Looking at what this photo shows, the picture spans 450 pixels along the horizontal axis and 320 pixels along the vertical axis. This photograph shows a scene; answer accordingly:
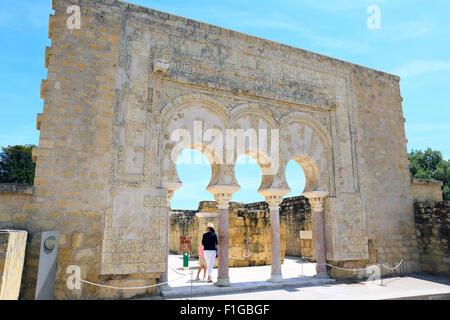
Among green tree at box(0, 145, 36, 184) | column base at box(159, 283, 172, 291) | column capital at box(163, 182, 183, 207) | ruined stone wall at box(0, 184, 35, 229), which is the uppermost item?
green tree at box(0, 145, 36, 184)

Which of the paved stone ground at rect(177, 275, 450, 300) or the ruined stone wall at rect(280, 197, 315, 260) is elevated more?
the ruined stone wall at rect(280, 197, 315, 260)

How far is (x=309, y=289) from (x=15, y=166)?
822 inches

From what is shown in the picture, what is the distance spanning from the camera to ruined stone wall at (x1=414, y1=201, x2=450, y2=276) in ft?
28.1

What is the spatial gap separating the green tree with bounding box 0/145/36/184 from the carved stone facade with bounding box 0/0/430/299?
56.1ft

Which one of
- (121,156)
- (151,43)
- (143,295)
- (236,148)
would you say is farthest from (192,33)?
(143,295)

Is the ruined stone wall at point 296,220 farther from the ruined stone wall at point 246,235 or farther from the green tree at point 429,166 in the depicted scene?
the green tree at point 429,166

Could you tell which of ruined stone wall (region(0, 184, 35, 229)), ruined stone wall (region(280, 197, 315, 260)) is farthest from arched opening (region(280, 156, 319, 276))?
ruined stone wall (region(0, 184, 35, 229))

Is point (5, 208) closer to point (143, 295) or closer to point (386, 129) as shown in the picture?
point (143, 295)

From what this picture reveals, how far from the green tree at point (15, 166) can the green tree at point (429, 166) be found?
26983mm

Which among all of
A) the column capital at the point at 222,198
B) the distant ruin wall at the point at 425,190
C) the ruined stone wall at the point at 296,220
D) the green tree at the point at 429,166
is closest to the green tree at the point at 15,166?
the ruined stone wall at the point at 296,220

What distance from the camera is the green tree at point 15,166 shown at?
20.2 metres

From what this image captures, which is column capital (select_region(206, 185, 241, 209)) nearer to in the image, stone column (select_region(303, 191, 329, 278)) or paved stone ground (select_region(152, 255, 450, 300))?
paved stone ground (select_region(152, 255, 450, 300))

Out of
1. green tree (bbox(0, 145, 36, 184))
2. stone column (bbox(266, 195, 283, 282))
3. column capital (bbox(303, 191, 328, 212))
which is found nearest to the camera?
stone column (bbox(266, 195, 283, 282))

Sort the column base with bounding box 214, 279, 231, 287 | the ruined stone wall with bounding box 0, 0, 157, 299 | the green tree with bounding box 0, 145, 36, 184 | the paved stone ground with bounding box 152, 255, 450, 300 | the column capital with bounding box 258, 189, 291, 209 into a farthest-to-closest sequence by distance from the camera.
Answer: the green tree with bounding box 0, 145, 36, 184, the column capital with bounding box 258, 189, 291, 209, the column base with bounding box 214, 279, 231, 287, the paved stone ground with bounding box 152, 255, 450, 300, the ruined stone wall with bounding box 0, 0, 157, 299
